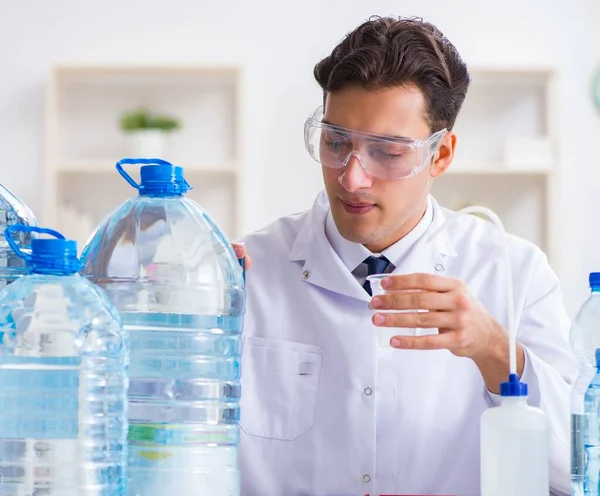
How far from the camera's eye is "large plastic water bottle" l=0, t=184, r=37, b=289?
1.36m

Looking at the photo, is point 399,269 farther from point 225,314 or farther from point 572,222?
point 572,222

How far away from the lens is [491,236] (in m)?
2.17

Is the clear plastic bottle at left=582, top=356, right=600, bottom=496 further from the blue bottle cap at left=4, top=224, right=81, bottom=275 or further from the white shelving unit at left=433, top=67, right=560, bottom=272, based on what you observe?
the white shelving unit at left=433, top=67, right=560, bottom=272

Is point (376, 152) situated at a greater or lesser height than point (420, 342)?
greater

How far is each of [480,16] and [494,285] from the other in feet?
8.90

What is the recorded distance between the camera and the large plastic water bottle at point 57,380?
3.69 ft

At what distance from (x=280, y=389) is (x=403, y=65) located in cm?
70

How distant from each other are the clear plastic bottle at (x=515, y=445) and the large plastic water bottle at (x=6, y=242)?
26.7 inches

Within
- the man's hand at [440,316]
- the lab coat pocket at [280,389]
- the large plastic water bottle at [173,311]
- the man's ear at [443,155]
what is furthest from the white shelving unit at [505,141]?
the large plastic water bottle at [173,311]

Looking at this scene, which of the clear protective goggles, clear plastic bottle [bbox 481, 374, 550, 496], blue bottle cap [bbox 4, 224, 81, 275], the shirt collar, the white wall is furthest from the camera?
the white wall

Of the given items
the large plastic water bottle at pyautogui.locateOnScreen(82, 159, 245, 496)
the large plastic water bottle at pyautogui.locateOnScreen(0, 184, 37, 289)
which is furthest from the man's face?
the large plastic water bottle at pyautogui.locateOnScreen(0, 184, 37, 289)

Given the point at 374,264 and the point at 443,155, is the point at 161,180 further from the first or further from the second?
the point at 443,155

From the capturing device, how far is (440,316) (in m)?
1.49

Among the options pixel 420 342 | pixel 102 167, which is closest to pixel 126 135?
pixel 102 167
